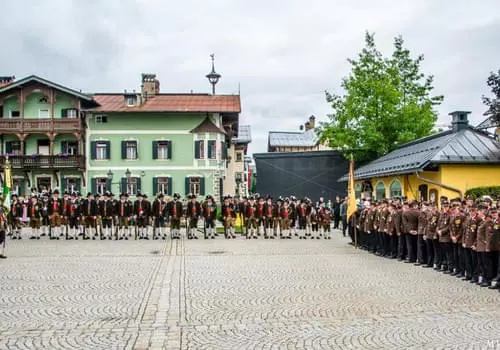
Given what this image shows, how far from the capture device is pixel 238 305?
10.2 m

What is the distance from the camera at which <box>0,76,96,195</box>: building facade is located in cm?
4619

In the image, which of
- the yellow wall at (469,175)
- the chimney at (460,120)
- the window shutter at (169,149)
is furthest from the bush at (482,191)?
the window shutter at (169,149)

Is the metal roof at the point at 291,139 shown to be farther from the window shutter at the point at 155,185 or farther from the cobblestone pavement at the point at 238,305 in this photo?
the cobblestone pavement at the point at 238,305

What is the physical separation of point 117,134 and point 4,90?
337 inches

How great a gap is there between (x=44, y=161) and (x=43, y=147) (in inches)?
84.8

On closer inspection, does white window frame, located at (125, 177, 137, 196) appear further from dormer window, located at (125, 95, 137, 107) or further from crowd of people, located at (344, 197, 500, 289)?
crowd of people, located at (344, 197, 500, 289)

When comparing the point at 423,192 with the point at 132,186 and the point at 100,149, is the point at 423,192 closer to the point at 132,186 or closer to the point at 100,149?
the point at 132,186

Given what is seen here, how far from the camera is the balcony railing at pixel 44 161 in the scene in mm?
46031

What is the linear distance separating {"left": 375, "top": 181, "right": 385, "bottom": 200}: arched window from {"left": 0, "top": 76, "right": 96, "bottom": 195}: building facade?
22.9 meters

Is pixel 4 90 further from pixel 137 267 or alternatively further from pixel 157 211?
pixel 137 267

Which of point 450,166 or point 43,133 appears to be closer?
point 450,166

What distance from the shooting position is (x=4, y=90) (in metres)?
46.2

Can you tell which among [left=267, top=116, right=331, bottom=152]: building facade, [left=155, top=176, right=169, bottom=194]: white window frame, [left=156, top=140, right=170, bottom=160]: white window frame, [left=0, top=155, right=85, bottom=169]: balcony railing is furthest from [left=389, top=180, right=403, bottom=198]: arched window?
[left=267, top=116, right=331, bottom=152]: building facade

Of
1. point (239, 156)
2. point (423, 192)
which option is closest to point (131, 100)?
point (239, 156)
